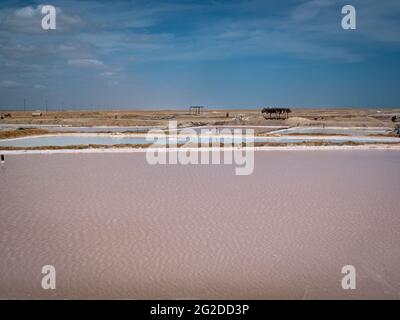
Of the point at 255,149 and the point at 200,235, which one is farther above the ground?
the point at 255,149

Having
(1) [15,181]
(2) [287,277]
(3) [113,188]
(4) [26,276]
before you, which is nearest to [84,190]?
(3) [113,188]

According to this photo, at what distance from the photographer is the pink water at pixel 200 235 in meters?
4.18

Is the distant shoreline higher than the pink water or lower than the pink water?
higher

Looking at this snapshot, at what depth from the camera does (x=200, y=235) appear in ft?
18.8

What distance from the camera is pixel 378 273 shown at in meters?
4.43

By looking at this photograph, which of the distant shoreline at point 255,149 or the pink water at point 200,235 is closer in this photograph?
the pink water at point 200,235

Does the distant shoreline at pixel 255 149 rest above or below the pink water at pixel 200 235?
above

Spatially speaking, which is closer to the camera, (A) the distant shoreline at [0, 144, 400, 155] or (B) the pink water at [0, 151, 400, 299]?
(B) the pink water at [0, 151, 400, 299]

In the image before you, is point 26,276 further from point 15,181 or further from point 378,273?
point 15,181

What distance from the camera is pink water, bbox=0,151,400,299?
4.18 meters
